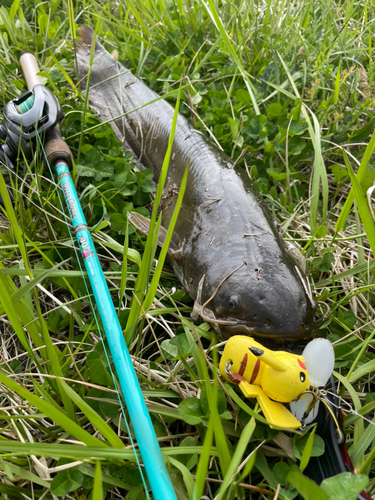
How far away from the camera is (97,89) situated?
3699 millimetres

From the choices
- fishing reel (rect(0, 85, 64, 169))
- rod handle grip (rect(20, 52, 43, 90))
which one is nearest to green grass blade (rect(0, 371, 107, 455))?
fishing reel (rect(0, 85, 64, 169))

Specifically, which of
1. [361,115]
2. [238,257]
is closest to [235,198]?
[238,257]

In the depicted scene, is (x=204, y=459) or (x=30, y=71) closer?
(x=204, y=459)

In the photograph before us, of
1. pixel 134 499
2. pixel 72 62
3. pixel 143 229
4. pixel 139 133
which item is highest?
pixel 72 62

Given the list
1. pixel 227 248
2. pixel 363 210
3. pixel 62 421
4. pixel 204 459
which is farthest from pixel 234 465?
pixel 363 210

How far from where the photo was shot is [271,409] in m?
1.42

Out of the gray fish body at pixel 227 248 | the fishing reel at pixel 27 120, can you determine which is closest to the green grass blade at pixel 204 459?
the gray fish body at pixel 227 248

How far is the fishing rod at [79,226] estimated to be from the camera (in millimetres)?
1225

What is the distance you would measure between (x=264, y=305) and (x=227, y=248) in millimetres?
373

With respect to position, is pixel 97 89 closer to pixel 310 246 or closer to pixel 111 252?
pixel 111 252

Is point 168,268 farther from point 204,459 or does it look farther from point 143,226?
point 204,459

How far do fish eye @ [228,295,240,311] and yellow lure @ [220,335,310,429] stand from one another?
0.25 metres

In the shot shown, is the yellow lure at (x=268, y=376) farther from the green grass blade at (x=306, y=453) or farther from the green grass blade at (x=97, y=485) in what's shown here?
the green grass blade at (x=97, y=485)

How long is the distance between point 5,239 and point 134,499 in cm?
144
